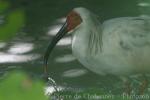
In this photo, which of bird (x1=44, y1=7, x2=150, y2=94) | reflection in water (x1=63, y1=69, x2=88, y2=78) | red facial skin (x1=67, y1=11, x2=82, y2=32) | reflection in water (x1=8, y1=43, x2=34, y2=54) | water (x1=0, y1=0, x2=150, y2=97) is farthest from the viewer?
reflection in water (x1=8, y1=43, x2=34, y2=54)

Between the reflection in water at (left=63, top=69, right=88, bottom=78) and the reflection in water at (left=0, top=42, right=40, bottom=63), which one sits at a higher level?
the reflection in water at (left=0, top=42, right=40, bottom=63)

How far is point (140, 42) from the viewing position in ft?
12.0

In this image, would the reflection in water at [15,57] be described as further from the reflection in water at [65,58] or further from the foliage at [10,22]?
the foliage at [10,22]

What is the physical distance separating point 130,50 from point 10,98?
3.16 metres

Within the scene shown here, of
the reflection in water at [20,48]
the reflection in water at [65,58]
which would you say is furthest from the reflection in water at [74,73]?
the reflection in water at [20,48]

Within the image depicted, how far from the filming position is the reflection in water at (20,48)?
593 centimetres

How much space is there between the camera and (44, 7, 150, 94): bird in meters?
3.65

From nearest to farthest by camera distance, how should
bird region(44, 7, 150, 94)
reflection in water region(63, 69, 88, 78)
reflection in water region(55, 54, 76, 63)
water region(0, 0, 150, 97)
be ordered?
bird region(44, 7, 150, 94)
water region(0, 0, 150, 97)
reflection in water region(63, 69, 88, 78)
reflection in water region(55, 54, 76, 63)

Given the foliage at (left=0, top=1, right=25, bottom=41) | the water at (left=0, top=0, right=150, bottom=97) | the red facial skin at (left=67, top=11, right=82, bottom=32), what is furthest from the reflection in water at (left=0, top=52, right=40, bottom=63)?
the foliage at (left=0, top=1, right=25, bottom=41)

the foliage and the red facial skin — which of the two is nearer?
the foliage

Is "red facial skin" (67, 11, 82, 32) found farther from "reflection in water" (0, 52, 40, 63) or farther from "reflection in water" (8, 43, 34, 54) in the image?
"reflection in water" (8, 43, 34, 54)

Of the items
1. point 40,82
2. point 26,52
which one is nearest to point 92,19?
point 26,52

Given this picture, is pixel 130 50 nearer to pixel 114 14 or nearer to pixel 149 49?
pixel 149 49

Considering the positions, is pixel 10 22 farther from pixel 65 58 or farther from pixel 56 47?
pixel 56 47
